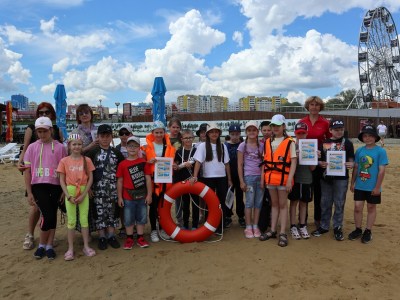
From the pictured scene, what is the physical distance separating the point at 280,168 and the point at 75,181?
2351 mm

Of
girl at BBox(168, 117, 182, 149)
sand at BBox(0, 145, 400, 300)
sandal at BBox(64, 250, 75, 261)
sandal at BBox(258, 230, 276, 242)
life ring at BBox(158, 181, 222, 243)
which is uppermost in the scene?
girl at BBox(168, 117, 182, 149)

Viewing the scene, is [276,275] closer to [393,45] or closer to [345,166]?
[345,166]

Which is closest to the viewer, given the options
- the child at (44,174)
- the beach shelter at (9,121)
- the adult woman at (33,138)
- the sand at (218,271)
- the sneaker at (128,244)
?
the sand at (218,271)

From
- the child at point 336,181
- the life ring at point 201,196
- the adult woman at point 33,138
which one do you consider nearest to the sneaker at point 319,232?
the child at point 336,181

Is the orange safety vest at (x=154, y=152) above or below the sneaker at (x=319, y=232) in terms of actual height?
above

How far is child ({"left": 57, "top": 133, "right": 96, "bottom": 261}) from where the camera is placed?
3709mm

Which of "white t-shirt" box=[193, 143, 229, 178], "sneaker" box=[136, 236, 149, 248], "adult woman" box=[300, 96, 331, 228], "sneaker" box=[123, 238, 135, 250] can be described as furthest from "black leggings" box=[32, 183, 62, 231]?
"adult woman" box=[300, 96, 331, 228]

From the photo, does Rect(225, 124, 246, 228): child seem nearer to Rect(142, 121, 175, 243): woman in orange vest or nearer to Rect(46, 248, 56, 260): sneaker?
Rect(142, 121, 175, 243): woman in orange vest

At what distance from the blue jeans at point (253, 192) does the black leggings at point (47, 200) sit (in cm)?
229

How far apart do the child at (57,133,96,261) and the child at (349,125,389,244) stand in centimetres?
321

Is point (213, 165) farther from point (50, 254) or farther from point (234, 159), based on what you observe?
point (50, 254)

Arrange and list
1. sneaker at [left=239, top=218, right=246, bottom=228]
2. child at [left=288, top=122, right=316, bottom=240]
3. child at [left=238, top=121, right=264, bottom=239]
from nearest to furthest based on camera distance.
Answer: child at [left=288, top=122, right=316, bottom=240]
child at [left=238, top=121, right=264, bottom=239]
sneaker at [left=239, top=218, right=246, bottom=228]

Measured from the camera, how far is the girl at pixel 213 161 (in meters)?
4.32

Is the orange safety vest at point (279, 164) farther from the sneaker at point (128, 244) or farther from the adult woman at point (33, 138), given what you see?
the adult woman at point (33, 138)
